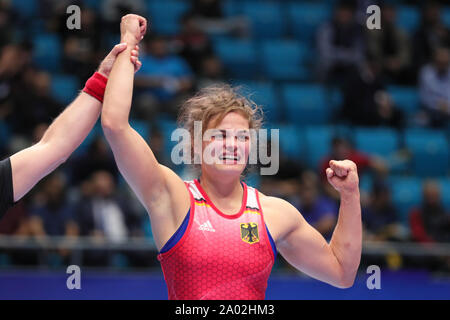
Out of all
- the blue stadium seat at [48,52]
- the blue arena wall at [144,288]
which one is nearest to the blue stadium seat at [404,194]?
the blue arena wall at [144,288]

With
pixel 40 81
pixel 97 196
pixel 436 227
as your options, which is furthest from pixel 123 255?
pixel 436 227

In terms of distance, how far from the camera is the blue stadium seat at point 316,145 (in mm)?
9531

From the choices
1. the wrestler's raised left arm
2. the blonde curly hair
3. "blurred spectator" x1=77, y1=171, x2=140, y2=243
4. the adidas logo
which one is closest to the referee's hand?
the wrestler's raised left arm

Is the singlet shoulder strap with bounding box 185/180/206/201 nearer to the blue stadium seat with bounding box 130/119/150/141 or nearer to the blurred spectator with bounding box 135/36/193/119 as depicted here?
the blue stadium seat with bounding box 130/119/150/141

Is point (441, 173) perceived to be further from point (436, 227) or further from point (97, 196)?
point (97, 196)

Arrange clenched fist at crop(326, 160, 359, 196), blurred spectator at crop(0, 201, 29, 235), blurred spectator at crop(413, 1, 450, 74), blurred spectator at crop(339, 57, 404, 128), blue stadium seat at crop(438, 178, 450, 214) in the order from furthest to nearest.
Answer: blurred spectator at crop(413, 1, 450, 74) < blurred spectator at crop(339, 57, 404, 128) < blue stadium seat at crop(438, 178, 450, 214) < blurred spectator at crop(0, 201, 29, 235) < clenched fist at crop(326, 160, 359, 196)

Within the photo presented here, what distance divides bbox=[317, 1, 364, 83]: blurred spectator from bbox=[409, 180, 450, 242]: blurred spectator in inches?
98.2

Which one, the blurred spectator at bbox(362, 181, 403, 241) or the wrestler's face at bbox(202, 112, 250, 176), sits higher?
the wrestler's face at bbox(202, 112, 250, 176)

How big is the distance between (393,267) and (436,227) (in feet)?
4.17

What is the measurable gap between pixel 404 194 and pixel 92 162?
3908 mm

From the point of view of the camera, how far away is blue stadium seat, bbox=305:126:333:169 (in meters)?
9.53

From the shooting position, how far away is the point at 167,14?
11.0 metres

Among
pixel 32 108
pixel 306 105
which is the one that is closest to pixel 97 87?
pixel 32 108

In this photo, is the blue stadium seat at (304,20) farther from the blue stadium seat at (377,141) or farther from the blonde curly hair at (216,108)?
the blonde curly hair at (216,108)
